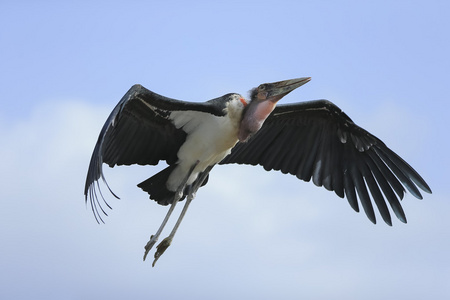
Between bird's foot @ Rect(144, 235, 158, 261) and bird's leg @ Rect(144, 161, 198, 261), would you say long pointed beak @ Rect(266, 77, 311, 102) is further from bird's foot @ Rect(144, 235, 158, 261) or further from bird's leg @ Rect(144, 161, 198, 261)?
bird's foot @ Rect(144, 235, 158, 261)

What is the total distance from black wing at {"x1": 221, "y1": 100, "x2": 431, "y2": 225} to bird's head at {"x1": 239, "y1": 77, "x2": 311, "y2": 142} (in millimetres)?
1194

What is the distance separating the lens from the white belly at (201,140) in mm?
12500

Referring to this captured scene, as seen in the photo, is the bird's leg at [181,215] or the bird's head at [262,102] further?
the bird's leg at [181,215]

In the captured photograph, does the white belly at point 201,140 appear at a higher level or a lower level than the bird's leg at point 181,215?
higher

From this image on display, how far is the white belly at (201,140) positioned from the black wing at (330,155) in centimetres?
121

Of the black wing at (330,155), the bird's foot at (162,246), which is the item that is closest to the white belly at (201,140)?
the bird's foot at (162,246)

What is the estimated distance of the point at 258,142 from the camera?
14.2 m

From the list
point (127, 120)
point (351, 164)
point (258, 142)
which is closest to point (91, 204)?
point (127, 120)

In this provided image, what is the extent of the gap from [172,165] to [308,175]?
226cm

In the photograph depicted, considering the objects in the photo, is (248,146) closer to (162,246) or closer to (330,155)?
(330,155)

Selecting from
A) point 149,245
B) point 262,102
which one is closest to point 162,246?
point 149,245

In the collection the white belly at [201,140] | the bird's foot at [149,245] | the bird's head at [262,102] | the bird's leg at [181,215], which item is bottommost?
the bird's foot at [149,245]

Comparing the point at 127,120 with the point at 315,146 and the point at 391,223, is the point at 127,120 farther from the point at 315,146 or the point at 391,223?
the point at 391,223

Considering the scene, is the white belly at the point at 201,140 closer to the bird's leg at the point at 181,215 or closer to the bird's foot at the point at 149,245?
the bird's leg at the point at 181,215
